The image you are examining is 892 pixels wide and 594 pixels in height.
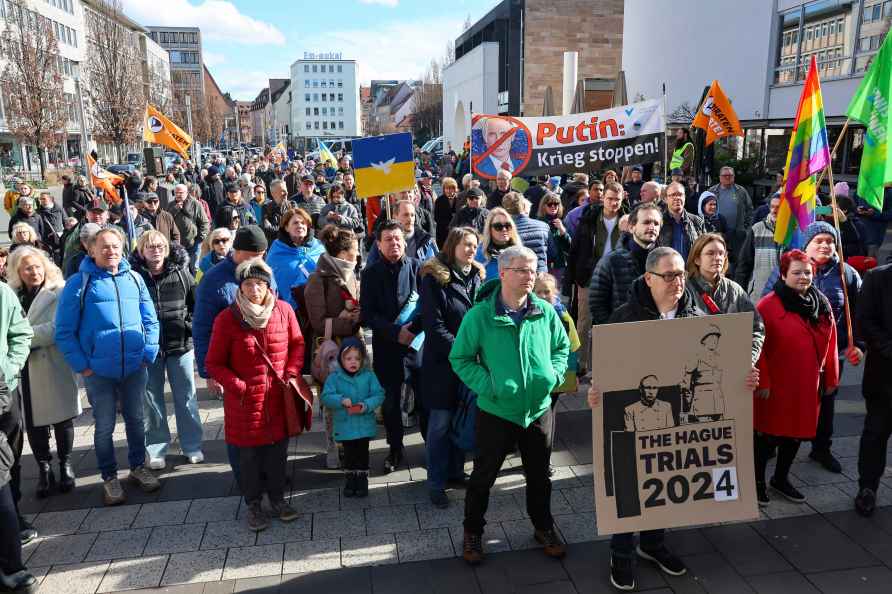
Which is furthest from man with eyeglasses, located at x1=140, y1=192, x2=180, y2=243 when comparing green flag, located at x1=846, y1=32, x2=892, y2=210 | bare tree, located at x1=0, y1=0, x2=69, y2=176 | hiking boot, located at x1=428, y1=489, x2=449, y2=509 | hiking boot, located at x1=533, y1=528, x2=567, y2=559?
bare tree, located at x1=0, y1=0, x2=69, y2=176

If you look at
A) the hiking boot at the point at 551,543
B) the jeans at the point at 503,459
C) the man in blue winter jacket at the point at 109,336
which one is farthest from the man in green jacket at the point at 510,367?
the man in blue winter jacket at the point at 109,336

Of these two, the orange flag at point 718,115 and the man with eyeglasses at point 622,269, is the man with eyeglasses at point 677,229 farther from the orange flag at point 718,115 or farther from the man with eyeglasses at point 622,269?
the orange flag at point 718,115

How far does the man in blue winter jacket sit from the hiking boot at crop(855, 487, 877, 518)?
4.80 m

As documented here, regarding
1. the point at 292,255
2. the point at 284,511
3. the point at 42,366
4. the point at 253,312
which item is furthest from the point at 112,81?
the point at 284,511

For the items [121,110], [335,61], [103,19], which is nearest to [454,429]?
[121,110]

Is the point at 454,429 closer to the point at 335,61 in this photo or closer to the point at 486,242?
the point at 486,242

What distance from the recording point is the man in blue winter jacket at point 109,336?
4484 millimetres

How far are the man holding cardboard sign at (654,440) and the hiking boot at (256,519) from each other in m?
2.16

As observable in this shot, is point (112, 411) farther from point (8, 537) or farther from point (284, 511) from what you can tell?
point (284, 511)

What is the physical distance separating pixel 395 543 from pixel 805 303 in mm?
2985

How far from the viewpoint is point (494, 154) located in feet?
29.9

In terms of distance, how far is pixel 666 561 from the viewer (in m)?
3.85

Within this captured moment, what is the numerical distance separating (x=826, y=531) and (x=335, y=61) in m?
148

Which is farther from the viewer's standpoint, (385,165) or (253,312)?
(385,165)
